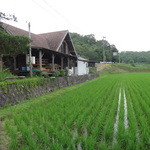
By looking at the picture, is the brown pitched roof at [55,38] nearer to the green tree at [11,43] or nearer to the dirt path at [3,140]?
the green tree at [11,43]

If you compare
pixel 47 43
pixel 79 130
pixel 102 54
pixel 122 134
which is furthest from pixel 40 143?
pixel 102 54

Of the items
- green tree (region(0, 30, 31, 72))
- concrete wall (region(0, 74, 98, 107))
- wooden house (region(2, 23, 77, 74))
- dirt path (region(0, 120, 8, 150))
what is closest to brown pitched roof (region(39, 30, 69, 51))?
wooden house (region(2, 23, 77, 74))

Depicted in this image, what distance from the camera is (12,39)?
7582mm

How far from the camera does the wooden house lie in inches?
496

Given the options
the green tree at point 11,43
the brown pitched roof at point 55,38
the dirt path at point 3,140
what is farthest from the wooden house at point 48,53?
the dirt path at point 3,140

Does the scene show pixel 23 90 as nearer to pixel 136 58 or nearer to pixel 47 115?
pixel 47 115

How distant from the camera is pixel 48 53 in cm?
1460

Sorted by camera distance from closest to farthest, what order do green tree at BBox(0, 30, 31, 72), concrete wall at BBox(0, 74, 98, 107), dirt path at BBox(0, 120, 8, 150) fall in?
dirt path at BBox(0, 120, 8, 150), concrete wall at BBox(0, 74, 98, 107), green tree at BBox(0, 30, 31, 72)

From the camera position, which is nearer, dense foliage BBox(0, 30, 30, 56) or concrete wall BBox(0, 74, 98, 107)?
concrete wall BBox(0, 74, 98, 107)

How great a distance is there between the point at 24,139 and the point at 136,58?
83637 mm

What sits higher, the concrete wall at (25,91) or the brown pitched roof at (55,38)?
the brown pitched roof at (55,38)

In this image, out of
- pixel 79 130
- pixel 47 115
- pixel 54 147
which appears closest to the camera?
pixel 54 147

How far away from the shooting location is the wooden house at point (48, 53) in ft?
41.3

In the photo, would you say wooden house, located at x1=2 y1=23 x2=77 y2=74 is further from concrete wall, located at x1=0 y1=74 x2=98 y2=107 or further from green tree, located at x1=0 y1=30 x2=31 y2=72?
green tree, located at x1=0 y1=30 x2=31 y2=72
